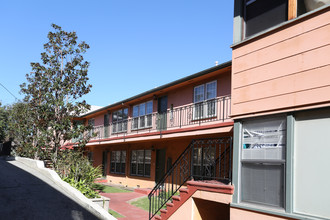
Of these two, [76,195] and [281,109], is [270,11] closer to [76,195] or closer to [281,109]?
[281,109]

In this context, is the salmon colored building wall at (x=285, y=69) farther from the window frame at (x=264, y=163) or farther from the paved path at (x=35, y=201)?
the paved path at (x=35, y=201)

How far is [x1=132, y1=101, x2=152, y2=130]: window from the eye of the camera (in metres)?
19.0

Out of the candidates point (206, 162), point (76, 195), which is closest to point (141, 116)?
point (206, 162)

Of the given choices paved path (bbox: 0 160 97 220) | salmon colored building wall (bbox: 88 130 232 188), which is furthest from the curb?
salmon colored building wall (bbox: 88 130 232 188)

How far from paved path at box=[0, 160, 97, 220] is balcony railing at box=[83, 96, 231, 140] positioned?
5.70m

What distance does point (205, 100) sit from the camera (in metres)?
14.4

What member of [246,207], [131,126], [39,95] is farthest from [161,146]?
[246,207]

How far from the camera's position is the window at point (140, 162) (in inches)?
744

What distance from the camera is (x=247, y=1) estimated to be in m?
7.13

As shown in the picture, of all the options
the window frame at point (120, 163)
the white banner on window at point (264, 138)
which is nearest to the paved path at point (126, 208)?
the window frame at point (120, 163)

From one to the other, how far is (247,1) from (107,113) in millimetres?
20216

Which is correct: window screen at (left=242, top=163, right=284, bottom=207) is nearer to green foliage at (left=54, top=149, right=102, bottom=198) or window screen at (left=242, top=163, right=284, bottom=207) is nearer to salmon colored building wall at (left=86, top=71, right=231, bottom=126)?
salmon colored building wall at (left=86, top=71, right=231, bottom=126)

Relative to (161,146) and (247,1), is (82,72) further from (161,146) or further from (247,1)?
(247,1)

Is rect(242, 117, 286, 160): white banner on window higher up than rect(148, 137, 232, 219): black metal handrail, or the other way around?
rect(242, 117, 286, 160): white banner on window
